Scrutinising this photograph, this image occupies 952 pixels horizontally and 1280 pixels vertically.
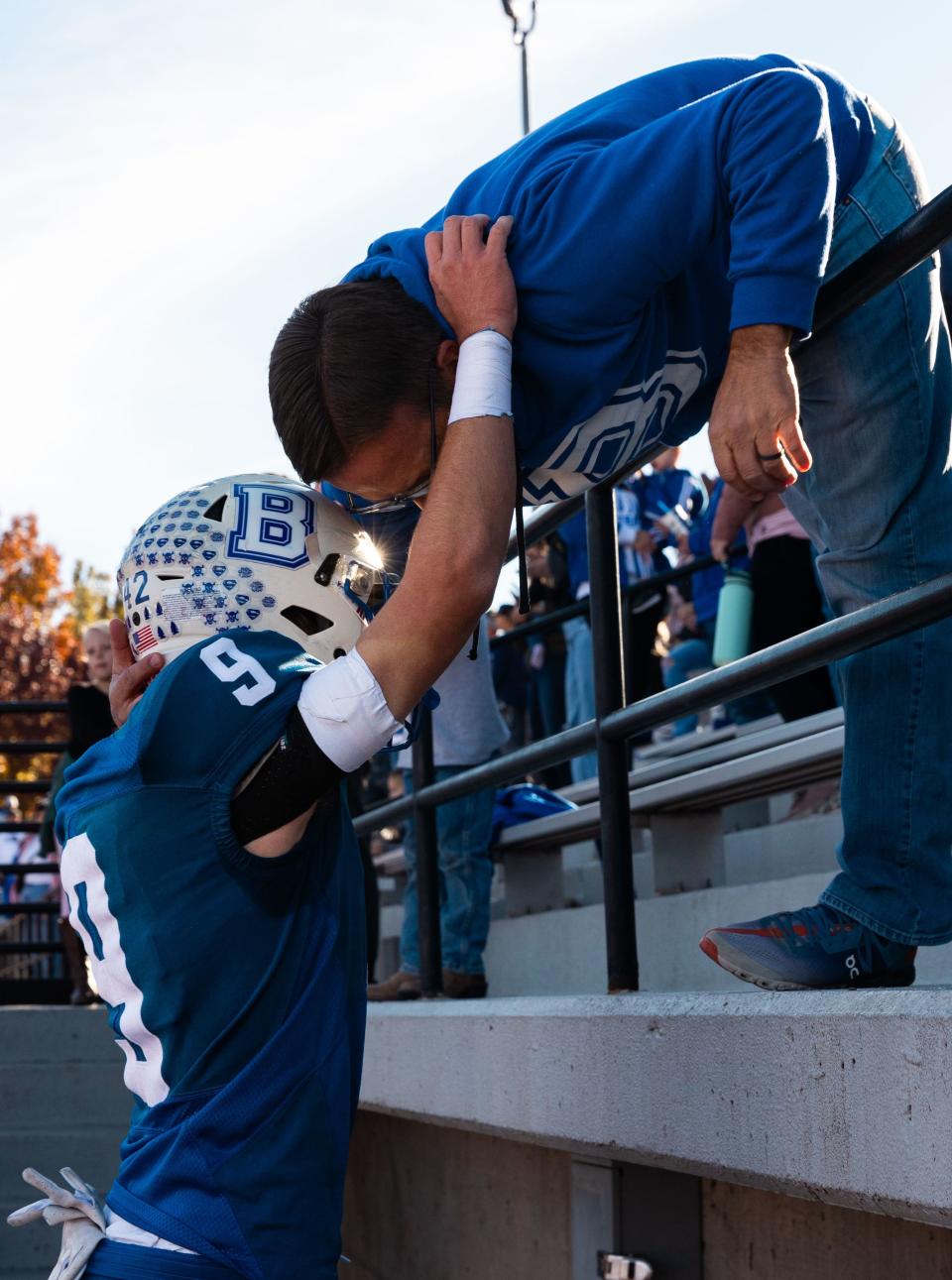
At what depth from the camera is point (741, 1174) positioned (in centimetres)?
235

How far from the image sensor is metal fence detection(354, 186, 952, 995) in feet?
7.63

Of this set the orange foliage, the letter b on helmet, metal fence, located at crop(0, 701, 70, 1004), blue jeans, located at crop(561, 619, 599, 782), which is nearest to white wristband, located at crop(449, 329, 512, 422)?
the letter b on helmet

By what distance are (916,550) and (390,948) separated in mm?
5881

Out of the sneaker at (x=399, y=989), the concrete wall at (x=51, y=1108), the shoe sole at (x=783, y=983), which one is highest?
the shoe sole at (x=783, y=983)

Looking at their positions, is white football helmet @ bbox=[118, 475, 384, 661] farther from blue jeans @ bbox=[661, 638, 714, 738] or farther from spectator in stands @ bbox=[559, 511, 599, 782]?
blue jeans @ bbox=[661, 638, 714, 738]

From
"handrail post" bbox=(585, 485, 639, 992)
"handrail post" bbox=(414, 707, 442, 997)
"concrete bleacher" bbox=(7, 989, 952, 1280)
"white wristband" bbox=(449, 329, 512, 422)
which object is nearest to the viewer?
"concrete bleacher" bbox=(7, 989, 952, 1280)

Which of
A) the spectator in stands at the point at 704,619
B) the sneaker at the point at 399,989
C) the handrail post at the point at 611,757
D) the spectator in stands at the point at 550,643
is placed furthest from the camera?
the spectator in stands at the point at 550,643

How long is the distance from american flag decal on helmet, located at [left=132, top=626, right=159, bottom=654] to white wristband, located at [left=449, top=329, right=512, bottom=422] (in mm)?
536

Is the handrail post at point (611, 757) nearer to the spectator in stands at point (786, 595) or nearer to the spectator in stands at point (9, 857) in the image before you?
the spectator in stands at point (786, 595)

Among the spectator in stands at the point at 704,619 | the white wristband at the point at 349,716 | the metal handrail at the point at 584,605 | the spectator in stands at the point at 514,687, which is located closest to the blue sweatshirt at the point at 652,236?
the white wristband at the point at 349,716

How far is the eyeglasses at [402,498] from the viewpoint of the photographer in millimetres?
2432

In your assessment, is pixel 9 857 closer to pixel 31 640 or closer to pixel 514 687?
pixel 514 687

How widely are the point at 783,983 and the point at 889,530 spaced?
2.40ft

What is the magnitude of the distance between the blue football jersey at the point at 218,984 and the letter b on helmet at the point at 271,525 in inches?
13.2
